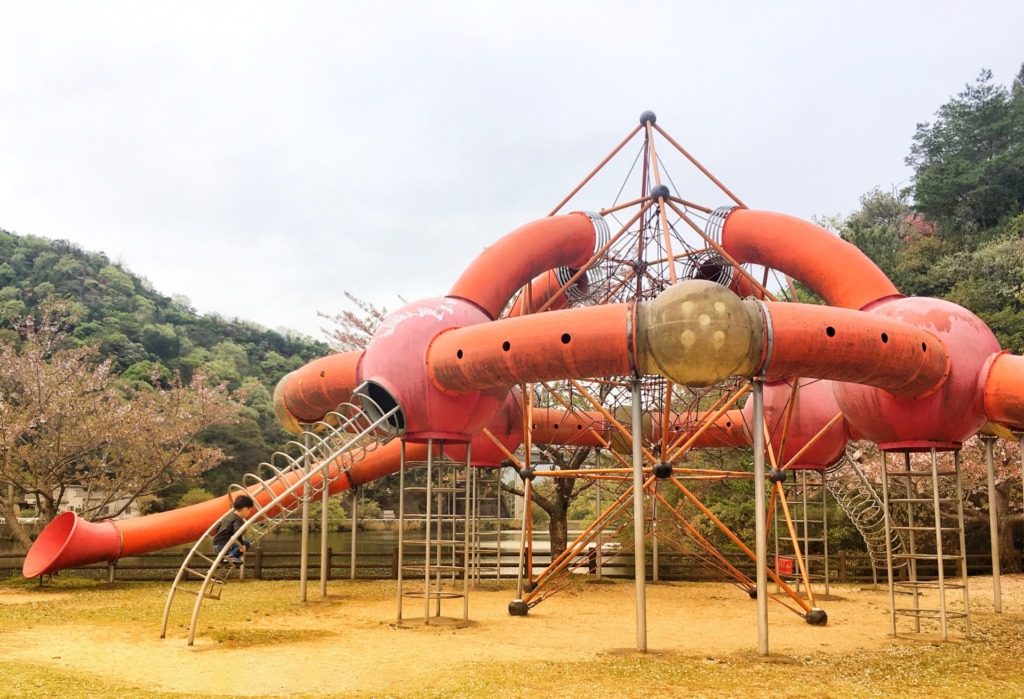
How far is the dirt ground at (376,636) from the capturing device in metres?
9.85

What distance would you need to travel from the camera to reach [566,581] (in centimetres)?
2238

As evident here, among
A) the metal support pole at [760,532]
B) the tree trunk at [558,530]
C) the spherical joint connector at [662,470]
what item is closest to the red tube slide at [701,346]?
the metal support pole at [760,532]

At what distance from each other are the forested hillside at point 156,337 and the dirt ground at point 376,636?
28.2 meters

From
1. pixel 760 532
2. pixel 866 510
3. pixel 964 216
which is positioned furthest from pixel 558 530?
pixel 964 216

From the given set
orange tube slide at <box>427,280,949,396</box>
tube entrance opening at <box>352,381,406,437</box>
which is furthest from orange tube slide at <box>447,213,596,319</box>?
orange tube slide at <box>427,280,949,396</box>

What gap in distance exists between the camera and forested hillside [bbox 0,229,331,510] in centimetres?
4700

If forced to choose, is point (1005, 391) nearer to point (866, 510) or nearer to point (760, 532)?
point (760, 532)

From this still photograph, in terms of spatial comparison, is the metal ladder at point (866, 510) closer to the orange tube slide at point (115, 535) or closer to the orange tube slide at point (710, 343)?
the orange tube slide at point (710, 343)

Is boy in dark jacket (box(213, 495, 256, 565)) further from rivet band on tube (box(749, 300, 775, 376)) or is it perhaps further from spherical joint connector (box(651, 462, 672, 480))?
rivet band on tube (box(749, 300, 775, 376))

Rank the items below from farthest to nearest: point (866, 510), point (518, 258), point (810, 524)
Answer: point (810, 524) < point (866, 510) < point (518, 258)

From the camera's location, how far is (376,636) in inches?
509

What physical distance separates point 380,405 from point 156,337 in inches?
1684

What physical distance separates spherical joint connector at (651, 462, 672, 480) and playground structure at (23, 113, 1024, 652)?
5 centimetres

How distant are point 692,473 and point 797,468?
10.3 ft
